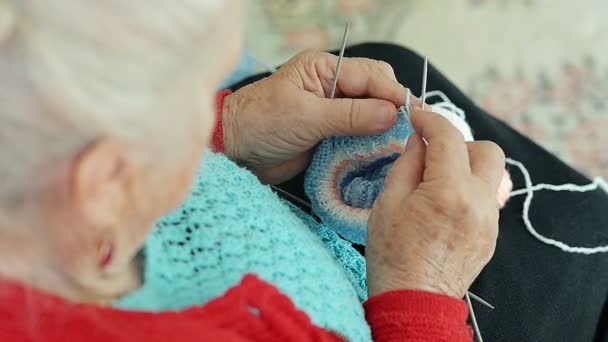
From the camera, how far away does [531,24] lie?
5.98 ft

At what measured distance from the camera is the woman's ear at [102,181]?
1.38 feet

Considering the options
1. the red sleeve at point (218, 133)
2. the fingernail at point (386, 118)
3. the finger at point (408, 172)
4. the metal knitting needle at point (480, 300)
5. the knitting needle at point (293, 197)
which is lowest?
the knitting needle at point (293, 197)

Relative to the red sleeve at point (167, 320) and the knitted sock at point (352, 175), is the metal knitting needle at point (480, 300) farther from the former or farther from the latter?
the red sleeve at point (167, 320)

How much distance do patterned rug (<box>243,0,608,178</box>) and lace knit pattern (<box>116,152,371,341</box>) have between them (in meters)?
1.10

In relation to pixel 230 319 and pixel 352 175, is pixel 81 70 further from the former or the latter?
pixel 352 175

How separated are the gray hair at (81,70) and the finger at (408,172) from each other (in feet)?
1.24

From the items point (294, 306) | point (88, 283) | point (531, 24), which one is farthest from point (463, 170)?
point (531, 24)

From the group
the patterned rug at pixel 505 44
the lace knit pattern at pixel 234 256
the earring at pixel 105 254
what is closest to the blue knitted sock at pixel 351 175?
the lace knit pattern at pixel 234 256

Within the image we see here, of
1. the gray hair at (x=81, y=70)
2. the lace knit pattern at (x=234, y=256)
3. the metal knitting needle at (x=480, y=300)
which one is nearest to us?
the gray hair at (x=81, y=70)

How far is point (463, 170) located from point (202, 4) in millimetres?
422

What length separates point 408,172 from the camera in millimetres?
768

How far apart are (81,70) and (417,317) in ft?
1.44

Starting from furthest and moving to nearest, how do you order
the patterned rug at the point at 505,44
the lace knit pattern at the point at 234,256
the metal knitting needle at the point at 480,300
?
the patterned rug at the point at 505,44 → the metal knitting needle at the point at 480,300 → the lace knit pattern at the point at 234,256

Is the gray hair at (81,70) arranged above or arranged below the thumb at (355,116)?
above
